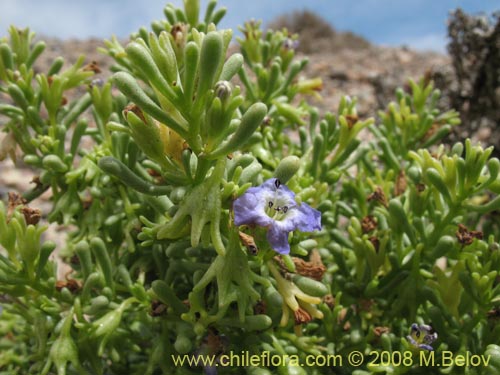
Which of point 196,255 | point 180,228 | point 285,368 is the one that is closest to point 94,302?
point 196,255

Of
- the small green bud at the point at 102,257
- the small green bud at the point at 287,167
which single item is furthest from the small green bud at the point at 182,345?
the small green bud at the point at 287,167

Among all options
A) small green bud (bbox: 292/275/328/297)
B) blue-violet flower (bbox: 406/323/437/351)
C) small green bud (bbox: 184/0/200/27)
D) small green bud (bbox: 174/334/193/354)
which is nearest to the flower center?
small green bud (bbox: 292/275/328/297)

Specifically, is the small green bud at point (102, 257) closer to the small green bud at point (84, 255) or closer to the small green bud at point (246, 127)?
the small green bud at point (84, 255)

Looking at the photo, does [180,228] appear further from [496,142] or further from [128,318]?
[496,142]

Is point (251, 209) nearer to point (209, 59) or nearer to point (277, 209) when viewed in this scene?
point (277, 209)

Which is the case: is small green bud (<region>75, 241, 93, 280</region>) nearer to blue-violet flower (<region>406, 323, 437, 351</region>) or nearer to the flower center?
the flower center

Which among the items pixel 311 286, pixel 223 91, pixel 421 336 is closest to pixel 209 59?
pixel 223 91

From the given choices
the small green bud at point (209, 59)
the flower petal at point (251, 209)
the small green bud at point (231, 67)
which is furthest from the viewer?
the small green bud at point (231, 67)
